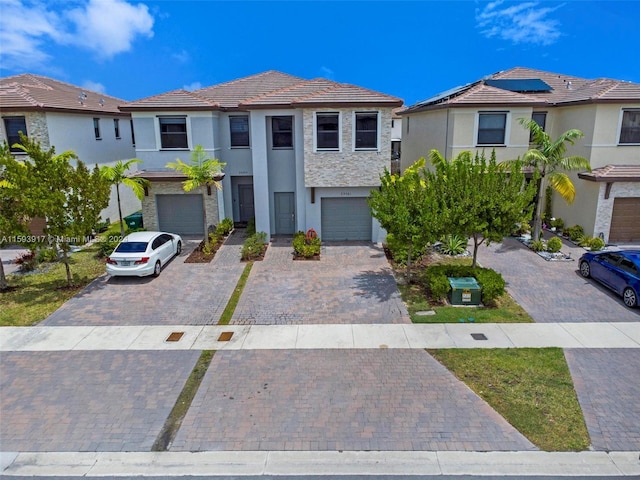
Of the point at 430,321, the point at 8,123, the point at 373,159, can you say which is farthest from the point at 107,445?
the point at 8,123

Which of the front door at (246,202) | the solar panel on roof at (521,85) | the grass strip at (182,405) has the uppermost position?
the solar panel on roof at (521,85)

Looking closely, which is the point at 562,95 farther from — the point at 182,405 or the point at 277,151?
the point at 182,405

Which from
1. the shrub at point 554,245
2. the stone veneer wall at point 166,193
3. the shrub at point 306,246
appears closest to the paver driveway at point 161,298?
the shrub at point 306,246

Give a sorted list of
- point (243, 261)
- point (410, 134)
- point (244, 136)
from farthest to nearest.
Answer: point (410, 134), point (244, 136), point (243, 261)

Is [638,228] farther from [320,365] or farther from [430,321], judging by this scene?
[320,365]

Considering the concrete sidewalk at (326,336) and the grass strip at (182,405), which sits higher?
the concrete sidewalk at (326,336)

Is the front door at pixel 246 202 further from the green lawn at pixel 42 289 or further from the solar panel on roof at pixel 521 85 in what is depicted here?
the solar panel on roof at pixel 521 85

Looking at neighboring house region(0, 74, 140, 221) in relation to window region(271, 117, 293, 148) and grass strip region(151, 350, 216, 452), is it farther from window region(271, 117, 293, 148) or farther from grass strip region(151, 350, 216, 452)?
grass strip region(151, 350, 216, 452)
